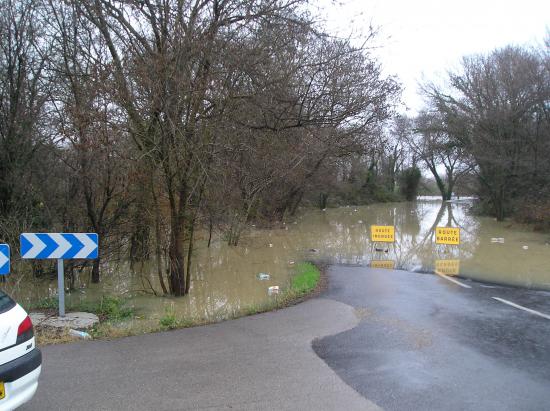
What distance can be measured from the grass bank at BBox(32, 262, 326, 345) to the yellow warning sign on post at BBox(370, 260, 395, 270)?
8.29 ft

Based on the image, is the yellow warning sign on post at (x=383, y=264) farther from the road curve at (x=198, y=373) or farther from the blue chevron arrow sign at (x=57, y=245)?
the blue chevron arrow sign at (x=57, y=245)

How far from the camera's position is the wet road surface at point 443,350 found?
430 cm

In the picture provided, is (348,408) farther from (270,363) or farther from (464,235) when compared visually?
(464,235)

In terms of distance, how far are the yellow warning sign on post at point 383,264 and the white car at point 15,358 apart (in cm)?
1075

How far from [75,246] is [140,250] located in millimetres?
6662

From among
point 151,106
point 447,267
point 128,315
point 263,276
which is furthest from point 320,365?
point 447,267

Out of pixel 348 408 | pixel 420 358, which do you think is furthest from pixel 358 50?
pixel 348 408

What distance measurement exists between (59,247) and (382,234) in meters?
14.8

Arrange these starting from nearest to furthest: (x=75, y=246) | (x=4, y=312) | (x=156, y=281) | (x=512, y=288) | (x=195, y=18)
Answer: (x=4, y=312) < (x=75, y=246) < (x=195, y=18) < (x=512, y=288) < (x=156, y=281)

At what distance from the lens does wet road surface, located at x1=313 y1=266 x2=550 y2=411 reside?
4.30 m

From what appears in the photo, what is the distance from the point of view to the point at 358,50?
30.3ft

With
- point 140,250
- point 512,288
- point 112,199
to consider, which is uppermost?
point 112,199

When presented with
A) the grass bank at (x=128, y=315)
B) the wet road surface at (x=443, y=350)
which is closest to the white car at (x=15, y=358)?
the grass bank at (x=128, y=315)

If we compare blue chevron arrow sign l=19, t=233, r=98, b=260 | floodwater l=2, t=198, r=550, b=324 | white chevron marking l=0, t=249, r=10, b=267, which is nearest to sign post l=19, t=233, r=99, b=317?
blue chevron arrow sign l=19, t=233, r=98, b=260
